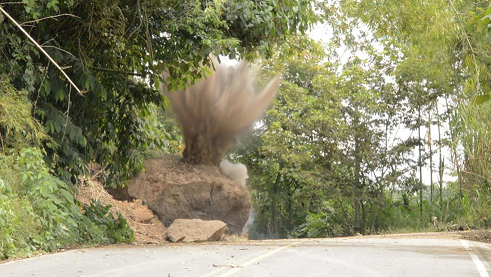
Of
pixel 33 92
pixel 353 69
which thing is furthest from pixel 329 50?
pixel 33 92

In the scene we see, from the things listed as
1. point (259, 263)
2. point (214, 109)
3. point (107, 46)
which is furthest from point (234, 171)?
point (259, 263)

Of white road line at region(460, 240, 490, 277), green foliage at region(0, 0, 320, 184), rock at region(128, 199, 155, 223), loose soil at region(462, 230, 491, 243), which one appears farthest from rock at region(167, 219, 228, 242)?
white road line at region(460, 240, 490, 277)

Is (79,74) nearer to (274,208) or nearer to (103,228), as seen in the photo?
(103,228)

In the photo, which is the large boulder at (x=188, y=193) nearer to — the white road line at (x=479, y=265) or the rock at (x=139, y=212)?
the rock at (x=139, y=212)

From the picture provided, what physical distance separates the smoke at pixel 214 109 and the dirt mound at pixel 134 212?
292cm

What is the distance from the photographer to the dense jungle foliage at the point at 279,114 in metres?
12.4

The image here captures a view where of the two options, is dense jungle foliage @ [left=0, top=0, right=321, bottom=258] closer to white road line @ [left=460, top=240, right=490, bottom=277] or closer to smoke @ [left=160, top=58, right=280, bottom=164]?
white road line @ [left=460, top=240, right=490, bottom=277]

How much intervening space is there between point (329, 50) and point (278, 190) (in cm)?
887

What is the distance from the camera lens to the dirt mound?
69.0 ft

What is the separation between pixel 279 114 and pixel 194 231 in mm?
9747

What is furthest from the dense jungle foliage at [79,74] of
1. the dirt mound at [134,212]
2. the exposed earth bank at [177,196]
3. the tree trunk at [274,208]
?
the tree trunk at [274,208]

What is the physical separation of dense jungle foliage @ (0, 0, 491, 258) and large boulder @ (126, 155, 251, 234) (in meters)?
3.40

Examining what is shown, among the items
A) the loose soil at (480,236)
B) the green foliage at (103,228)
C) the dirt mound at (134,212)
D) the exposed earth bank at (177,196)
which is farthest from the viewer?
the exposed earth bank at (177,196)

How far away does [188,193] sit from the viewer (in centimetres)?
2367
